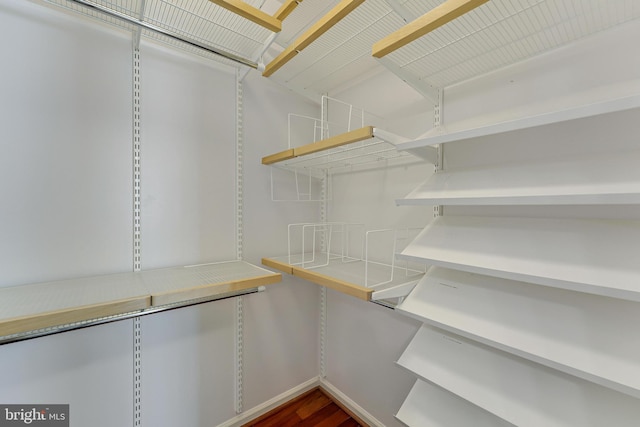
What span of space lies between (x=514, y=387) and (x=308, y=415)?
3.98 ft

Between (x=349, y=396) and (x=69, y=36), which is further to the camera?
(x=349, y=396)

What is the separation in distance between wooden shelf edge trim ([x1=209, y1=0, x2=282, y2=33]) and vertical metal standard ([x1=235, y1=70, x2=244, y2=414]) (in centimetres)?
49

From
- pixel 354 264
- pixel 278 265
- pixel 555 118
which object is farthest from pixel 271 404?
pixel 555 118

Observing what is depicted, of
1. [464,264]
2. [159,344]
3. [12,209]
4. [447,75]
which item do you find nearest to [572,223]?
[464,264]

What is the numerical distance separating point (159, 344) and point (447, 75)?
1.68 meters

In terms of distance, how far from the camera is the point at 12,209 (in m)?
0.91

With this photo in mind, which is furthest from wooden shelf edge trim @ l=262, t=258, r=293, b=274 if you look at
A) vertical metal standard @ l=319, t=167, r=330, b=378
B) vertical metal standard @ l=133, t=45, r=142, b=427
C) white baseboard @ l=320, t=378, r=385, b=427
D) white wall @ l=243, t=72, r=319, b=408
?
white baseboard @ l=320, t=378, r=385, b=427

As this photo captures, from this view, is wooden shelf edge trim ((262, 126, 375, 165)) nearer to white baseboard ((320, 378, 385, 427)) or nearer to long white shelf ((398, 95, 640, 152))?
long white shelf ((398, 95, 640, 152))

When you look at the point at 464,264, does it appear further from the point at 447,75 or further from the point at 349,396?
the point at 349,396

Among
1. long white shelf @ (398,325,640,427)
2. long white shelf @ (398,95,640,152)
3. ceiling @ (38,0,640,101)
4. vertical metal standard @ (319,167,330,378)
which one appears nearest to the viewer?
long white shelf @ (398,95,640,152)

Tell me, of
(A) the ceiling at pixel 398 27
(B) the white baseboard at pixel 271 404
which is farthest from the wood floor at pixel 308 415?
(A) the ceiling at pixel 398 27

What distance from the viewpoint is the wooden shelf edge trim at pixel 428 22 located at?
66 centimetres

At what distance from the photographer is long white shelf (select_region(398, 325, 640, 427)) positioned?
0.63 meters

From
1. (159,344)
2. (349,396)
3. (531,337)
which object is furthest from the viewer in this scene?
(349,396)
